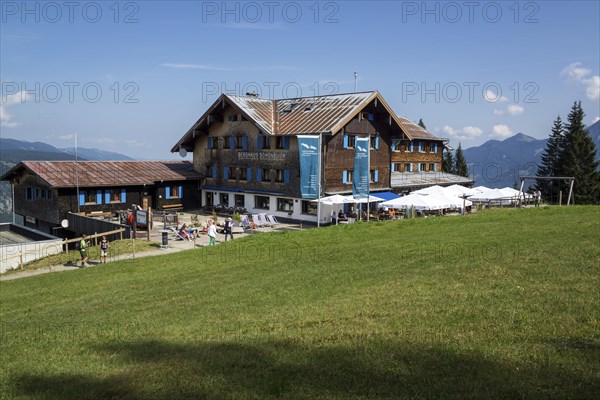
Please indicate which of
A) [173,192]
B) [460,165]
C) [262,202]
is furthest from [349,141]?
[460,165]

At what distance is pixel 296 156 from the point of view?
39.6 m

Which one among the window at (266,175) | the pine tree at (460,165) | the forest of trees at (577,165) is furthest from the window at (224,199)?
the pine tree at (460,165)

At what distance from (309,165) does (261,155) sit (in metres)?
6.62

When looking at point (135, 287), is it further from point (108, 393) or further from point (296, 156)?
point (296, 156)

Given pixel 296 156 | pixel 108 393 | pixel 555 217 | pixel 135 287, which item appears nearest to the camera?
pixel 108 393

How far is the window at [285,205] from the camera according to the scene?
40875 millimetres

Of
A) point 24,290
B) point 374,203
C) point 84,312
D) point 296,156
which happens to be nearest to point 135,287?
point 84,312

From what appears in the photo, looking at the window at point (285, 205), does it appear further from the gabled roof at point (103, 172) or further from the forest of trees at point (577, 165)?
the forest of trees at point (577, 165)

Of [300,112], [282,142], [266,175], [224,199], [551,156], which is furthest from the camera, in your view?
[551,156]

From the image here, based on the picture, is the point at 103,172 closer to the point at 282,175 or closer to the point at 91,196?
the point at 91,196

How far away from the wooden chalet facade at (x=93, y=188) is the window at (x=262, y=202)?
6425 mm

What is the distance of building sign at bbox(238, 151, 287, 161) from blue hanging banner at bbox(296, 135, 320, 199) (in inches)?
159

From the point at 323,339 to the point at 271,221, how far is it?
27214 mm

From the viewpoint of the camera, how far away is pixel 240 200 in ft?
146
